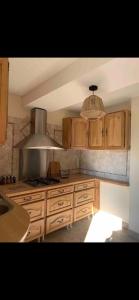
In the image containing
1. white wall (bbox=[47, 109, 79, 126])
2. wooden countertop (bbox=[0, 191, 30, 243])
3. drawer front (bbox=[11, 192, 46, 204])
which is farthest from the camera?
white wall (bbox=[47, 109, 79, 126])

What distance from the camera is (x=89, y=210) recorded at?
268cm

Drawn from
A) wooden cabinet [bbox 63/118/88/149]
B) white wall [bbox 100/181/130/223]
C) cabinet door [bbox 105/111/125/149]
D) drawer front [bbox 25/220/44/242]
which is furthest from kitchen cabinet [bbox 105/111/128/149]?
drawer front [bbox 25/220/44/242]

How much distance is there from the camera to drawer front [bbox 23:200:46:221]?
73.2 inches

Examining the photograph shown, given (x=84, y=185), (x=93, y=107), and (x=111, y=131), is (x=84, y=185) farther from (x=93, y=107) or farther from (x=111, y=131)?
(x=93, y=107)

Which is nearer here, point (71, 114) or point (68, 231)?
point (68, 231)

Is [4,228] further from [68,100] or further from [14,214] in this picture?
[68,100]

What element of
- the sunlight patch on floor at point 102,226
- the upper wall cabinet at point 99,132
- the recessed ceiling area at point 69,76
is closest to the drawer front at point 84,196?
the sunlight patch on floor at point 102,226

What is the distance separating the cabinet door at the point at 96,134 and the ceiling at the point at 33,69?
1.20 meters

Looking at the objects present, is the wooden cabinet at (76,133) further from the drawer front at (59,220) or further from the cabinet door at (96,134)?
the drawer front at (59,220)

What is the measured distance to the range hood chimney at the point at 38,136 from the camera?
7.30ft

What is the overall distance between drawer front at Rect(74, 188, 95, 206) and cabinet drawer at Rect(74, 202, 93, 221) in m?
0.07

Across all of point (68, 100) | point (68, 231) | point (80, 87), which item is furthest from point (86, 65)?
point (68, 231)

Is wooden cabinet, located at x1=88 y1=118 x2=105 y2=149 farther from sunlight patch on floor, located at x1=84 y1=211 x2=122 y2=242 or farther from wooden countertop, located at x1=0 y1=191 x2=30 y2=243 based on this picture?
wooden countertop, located at x1=0 y1=191 x2=30 y2=243
